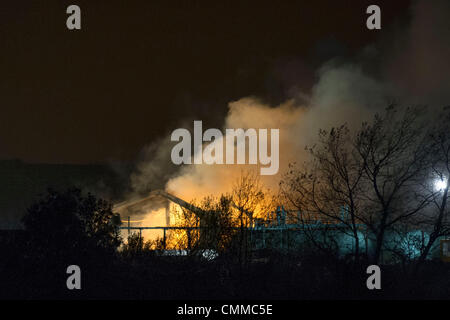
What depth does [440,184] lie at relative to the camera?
16.1 metres

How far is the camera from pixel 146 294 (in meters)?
14.6

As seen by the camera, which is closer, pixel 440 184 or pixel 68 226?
pixel 68 226

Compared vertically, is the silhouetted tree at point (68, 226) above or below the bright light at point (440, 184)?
below

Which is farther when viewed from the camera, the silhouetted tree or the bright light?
the bright light

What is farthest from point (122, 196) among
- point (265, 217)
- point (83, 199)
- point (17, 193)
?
point (83, 199)

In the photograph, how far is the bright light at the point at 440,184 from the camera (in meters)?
16.0

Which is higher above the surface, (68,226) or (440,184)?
(440,184)

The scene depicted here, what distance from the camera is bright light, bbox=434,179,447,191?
1600cm

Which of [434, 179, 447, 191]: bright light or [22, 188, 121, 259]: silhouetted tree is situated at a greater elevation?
[434, 179, 447, 191]: bright light

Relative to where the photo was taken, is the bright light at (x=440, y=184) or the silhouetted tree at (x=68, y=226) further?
the bright light at (x=440, y=184)
